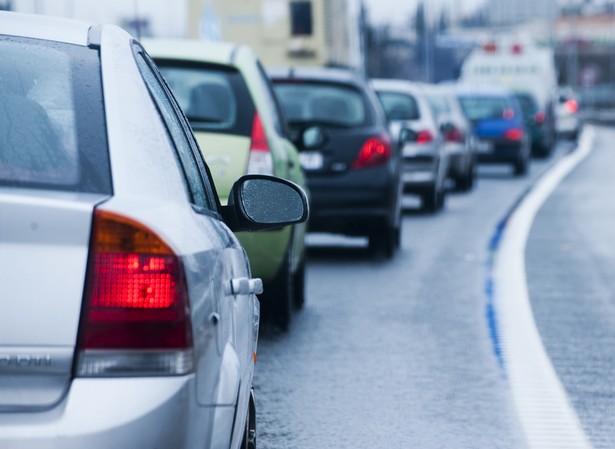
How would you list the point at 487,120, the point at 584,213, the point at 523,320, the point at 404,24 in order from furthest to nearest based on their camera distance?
1. the point at 404,24
2. the point at 487,120
3. the point at 584,213
4. the point at 523,320

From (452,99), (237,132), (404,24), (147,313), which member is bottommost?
(404,24)

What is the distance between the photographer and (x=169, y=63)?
31.6ft

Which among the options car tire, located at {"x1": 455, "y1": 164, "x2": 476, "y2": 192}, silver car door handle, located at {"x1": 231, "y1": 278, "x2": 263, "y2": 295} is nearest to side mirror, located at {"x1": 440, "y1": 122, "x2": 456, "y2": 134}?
car tire, located at {"x1": 455, "y1": 164, "x2": 476, "y2": 192}

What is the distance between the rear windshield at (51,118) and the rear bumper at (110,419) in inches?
16.1

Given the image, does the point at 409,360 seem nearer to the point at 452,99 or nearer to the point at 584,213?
the point at 584,213

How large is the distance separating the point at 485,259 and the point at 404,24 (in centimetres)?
9431

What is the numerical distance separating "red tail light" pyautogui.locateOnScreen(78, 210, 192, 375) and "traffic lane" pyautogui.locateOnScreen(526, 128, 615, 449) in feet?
11.2

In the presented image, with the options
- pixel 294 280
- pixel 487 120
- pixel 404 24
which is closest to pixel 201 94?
pixel 294 280

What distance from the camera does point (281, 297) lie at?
31.6ft

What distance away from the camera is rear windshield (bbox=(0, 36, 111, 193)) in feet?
11.1

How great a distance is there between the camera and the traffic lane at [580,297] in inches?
296

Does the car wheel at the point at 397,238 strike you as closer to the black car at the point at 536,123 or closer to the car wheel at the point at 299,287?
the car wheel at the point at 299,287

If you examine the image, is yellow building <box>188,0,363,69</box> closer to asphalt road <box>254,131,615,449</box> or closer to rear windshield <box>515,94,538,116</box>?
rear windshield <box>515,94,538,116</box>

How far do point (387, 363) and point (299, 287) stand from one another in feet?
8.03
